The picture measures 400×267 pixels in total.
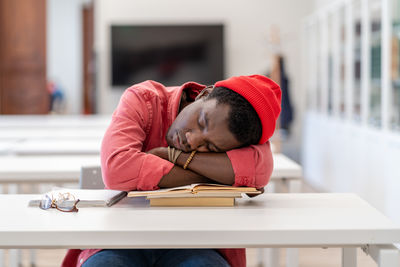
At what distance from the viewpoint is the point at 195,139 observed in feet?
4.37

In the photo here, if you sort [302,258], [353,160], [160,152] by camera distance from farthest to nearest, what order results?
[353,160] < [302,258] < [160,152]

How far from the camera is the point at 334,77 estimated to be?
496cm

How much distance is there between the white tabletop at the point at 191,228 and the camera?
1.09 metres

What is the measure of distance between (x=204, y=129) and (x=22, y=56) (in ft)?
21.0

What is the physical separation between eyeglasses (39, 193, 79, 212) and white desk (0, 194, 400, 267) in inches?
0.8

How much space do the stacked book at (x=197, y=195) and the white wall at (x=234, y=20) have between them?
569 centimetres

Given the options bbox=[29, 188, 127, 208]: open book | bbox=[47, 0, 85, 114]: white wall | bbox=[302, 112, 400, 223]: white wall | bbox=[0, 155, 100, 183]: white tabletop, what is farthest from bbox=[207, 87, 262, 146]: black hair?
bbox=[47, 0, 85, 114]: white wall

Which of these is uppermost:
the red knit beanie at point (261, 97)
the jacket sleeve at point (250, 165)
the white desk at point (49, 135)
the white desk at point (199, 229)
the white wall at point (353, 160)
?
the red knit beanie at point (261, 97)

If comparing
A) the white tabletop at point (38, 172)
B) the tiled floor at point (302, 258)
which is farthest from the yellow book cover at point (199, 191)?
the tiled floor at point (302, 258)

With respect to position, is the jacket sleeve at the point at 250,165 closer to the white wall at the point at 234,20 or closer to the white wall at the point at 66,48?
the white wall at the point at 234,20

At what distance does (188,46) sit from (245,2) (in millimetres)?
929

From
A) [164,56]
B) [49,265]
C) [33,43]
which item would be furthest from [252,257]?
[33,43]

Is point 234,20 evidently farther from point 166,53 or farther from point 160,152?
point 160,152

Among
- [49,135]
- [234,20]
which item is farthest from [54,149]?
[234,20]
